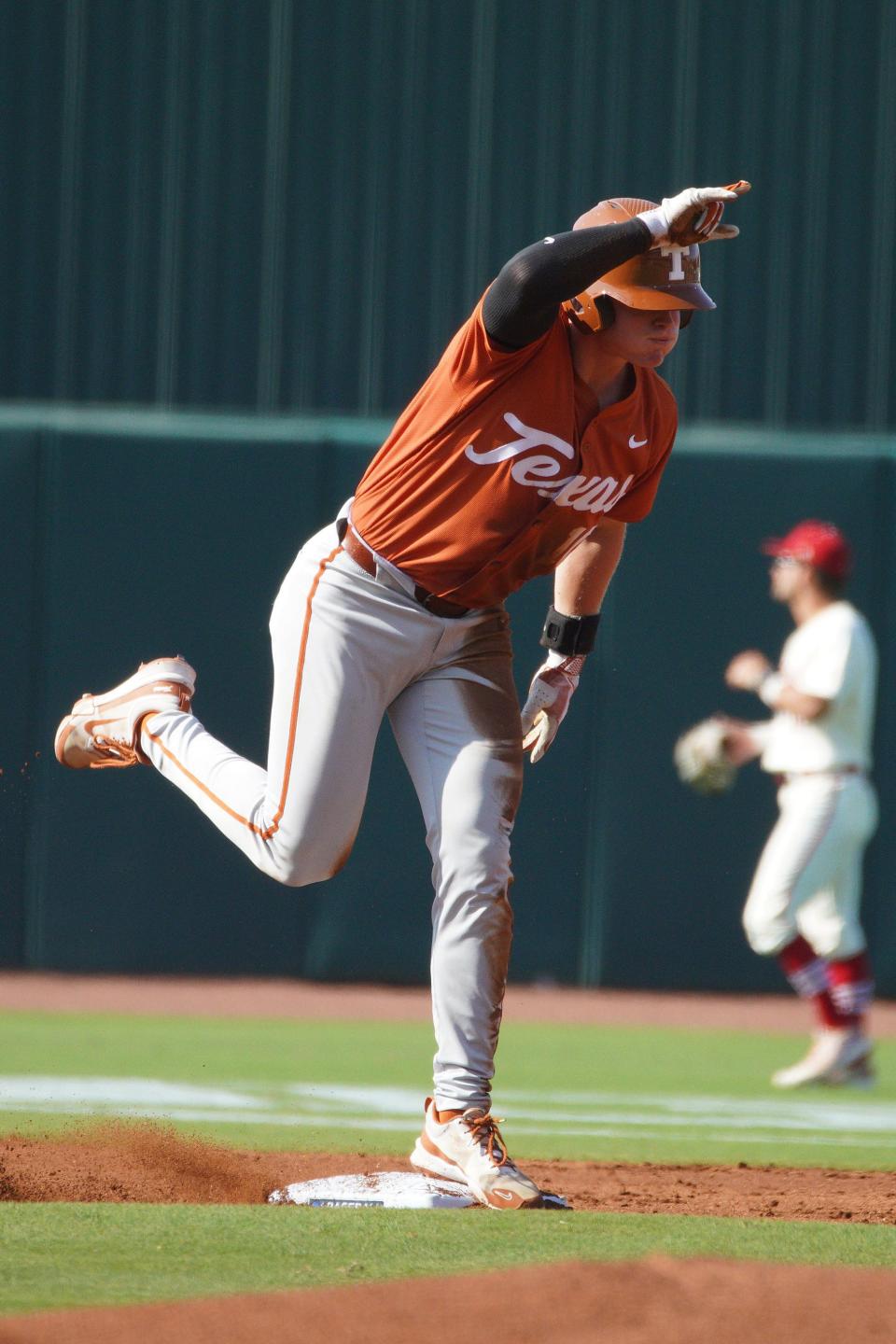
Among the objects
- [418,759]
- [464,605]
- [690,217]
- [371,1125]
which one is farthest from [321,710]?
[371,1125]

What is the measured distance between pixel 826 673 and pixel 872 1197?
2.76 meters

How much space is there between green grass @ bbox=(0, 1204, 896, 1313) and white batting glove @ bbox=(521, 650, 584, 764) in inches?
44.1

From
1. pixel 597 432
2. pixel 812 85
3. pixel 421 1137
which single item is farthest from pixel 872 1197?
pixel 812 85

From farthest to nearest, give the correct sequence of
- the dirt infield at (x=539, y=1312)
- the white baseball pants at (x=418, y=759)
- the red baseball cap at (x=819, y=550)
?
1. the red baseball cap at (x=819, y=550)
2. the white baseball pants at (x=418, y=759)
3. the dirt infield at (x=539, y=1312)

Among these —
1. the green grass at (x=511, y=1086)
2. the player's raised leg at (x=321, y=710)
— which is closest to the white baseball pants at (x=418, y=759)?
the player's raised leg at (x=321, y=710)

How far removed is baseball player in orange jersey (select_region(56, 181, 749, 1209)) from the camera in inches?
142

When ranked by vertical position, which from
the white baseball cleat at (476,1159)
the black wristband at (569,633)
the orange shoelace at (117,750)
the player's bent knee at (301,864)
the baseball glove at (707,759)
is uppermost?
the black wristband at (569,633)

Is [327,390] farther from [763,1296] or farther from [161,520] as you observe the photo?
[763,1296]

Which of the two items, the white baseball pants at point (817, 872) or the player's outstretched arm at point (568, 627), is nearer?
the player's outstretched arm at point (568, 627)

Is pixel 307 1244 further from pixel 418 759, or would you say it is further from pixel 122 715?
pixel 122 715

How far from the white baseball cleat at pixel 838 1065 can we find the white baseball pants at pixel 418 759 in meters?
2.67

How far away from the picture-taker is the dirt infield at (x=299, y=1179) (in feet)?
12.6

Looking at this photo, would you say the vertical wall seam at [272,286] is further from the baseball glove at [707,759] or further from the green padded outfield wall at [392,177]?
the baseball glove at [707,759]

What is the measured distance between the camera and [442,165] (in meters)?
9.75
